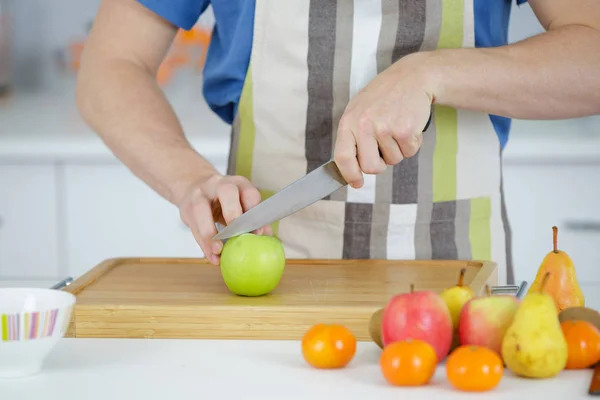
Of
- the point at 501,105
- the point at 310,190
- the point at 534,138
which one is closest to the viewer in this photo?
the point at 310,190

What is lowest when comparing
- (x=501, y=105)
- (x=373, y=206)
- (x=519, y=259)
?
(x=519, y=259)

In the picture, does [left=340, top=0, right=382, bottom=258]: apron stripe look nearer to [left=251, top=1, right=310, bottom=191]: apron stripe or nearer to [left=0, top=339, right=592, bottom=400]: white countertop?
[left=251, top=1, right=310, bottom=191]: apron stripe

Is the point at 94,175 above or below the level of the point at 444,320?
above

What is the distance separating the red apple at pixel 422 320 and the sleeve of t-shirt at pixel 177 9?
0.72m

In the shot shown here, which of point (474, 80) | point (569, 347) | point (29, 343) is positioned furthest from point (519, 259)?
point (29, 343)

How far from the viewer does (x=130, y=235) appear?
2.15 meters

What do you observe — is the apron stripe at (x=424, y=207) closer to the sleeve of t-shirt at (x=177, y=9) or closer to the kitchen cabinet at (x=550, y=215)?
the sleeve of t-shirt at (x=177, y=9)

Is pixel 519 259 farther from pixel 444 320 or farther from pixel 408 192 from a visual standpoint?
pixel 444 320

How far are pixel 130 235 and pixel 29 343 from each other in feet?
4.56

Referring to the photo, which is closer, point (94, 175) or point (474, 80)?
point (474, 80)

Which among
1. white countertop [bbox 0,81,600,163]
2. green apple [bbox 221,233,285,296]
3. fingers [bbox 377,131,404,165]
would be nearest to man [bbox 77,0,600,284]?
green apple [bbox 221,233,285,296]

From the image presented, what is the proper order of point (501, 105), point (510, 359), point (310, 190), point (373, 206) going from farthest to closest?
point (373, 206) < point (501, 105) < point (310, 190) < point (510, 359)

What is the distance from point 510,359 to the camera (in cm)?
75

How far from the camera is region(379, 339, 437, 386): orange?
74 cm
